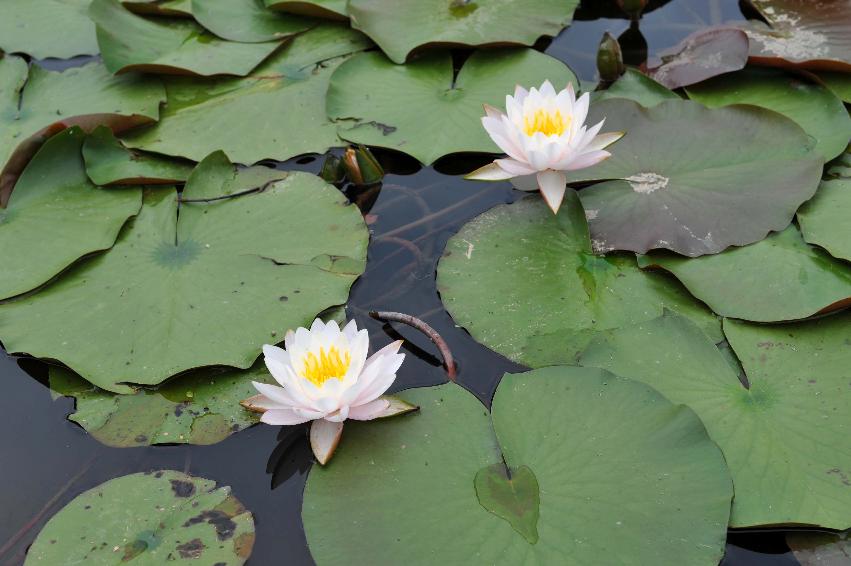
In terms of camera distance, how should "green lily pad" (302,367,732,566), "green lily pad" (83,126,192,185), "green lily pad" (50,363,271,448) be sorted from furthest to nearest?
"green lily pad" (83,126,192,185), "green lily pad" (50,363,271,448), "green lily pad" (302,367,732,566)

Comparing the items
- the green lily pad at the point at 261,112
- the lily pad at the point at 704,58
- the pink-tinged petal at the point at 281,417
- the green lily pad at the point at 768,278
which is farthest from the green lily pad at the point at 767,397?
the green lily pad at the point at 261,112

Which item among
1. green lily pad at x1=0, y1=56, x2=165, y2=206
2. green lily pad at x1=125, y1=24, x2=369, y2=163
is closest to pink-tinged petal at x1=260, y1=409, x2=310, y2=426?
green lily pad at x1=125, y1=24, x2=369, y2=163

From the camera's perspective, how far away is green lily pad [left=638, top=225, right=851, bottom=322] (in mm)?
2348

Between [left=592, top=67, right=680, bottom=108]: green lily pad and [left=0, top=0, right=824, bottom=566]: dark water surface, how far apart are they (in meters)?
0.64

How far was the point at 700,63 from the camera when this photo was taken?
3240 mm

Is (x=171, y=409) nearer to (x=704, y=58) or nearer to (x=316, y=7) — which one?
(x=316, y=7)

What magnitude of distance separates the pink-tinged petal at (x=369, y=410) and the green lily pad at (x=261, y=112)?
135cm

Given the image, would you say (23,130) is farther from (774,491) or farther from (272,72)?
(774,491)

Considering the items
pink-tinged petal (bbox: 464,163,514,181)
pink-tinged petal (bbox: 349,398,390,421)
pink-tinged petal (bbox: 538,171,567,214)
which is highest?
pink-tinged petal (bbox: 464,163,514,181)

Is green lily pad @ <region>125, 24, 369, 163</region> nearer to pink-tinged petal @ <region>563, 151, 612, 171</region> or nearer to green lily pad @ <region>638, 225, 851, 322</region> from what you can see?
pink-tinged petal @ <region>563, 151, 612, 171</region>

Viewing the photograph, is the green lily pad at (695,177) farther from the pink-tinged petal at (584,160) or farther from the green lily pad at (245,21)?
the green lily pad at (245,21)

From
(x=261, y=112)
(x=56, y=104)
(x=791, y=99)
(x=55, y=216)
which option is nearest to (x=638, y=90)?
(x=791, y=99)

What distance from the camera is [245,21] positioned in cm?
373

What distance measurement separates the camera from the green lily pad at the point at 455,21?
342 centimetres
